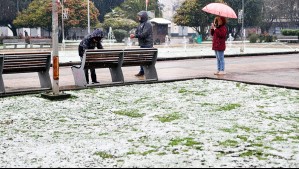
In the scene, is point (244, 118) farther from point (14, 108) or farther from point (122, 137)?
point (14, 108)

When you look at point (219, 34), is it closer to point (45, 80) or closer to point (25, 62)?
point (45, 80)

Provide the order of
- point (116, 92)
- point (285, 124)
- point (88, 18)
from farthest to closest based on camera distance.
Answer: point (88, 18) < point (116, 92) < point (285, 124)

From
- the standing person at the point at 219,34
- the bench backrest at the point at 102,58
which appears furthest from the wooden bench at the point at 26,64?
the standing person at the point at 219,34

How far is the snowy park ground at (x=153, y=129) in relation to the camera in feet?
16.0

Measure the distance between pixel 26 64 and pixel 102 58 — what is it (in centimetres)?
166

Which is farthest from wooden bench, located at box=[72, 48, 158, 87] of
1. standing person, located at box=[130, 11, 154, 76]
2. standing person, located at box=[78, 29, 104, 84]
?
standing person, located at box=[130, 11, 154, 76]

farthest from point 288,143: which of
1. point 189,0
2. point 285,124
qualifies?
point 189,0

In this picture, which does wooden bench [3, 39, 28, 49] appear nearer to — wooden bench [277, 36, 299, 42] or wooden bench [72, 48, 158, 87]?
wooden bench [277, 36, 299, 42]

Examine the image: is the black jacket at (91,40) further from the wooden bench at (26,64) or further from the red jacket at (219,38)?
the red jacket at (219,38)

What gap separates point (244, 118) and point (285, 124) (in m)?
0.67

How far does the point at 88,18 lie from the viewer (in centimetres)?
4803

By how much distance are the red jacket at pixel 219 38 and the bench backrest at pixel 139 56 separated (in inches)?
86.3

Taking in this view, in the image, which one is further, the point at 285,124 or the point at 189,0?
the point at 189,0

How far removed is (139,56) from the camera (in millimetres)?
11156
